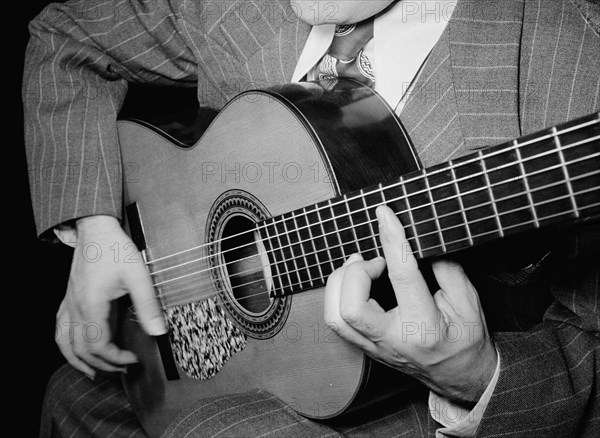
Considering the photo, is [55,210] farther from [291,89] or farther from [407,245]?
[407,245]

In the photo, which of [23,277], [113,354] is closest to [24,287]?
[23,277]

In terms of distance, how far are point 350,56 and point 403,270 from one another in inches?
20.2

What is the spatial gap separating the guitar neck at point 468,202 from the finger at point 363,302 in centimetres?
3

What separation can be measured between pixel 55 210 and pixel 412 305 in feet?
2.82

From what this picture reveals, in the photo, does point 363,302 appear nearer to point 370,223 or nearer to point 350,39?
point 370,223

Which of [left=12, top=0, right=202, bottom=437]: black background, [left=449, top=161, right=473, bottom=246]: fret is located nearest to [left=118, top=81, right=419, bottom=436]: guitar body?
[left=449, top=161, right=473, bottom=246]: fret

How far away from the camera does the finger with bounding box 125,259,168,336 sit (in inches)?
52.1

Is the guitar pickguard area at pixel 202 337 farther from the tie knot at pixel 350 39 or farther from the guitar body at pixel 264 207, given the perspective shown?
the tie knot at pixel 350 39

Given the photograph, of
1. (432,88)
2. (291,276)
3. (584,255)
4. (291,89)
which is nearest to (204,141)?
(291,89)

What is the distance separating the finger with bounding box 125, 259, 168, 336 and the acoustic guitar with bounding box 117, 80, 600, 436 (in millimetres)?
24

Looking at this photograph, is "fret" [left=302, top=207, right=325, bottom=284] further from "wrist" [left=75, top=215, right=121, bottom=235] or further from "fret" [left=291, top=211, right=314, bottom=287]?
"wrist" [left=75, top=215, right=121, bottom=235]

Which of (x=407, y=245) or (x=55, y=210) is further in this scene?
(x=55, y=210)

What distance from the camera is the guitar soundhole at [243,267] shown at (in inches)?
44.6

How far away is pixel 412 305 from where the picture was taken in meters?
0.93
